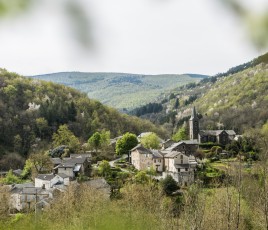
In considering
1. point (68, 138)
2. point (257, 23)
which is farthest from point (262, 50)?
point (68, 138)

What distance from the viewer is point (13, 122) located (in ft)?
299

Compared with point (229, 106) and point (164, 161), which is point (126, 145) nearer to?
point (164, 161)

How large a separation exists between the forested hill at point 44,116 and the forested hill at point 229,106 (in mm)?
17511

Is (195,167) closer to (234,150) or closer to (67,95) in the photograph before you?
(234,150)

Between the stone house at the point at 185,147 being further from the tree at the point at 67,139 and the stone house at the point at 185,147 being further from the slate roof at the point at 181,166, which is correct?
the tree at the point at 67,139

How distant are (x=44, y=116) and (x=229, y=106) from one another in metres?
75.5

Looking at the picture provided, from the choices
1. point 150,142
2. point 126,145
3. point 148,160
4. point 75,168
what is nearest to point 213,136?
point 150,142

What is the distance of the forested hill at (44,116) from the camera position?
286 ft

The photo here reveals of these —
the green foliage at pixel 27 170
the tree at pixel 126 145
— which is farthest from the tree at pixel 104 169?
the green foliage at pixel 27 170

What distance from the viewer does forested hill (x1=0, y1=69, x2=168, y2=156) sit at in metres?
87.3

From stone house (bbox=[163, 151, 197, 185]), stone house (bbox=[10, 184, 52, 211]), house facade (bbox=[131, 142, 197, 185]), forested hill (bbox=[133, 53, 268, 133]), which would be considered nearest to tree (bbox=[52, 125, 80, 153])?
house facade (bbox=[131, 142, 197, 185])

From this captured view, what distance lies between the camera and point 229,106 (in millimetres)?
144750

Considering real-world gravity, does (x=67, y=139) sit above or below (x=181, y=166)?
above

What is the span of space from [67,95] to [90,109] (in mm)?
9667
